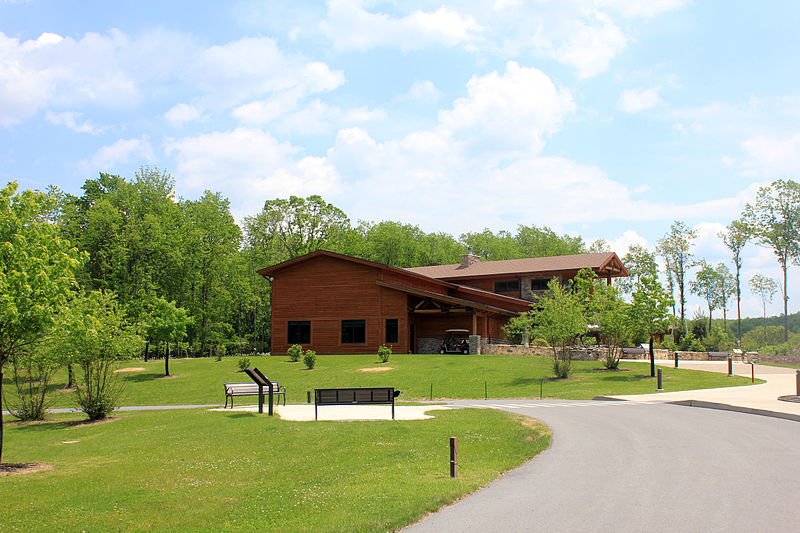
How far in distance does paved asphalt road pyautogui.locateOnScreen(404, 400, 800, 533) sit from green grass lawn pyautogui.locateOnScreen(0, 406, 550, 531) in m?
0.61

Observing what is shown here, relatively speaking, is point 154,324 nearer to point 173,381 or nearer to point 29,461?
point 173,381

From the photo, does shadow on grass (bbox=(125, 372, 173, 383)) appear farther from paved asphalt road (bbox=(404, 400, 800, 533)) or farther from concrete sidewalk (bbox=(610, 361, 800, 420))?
paved asphalt road (bbox=(404, 400, 800, 533))

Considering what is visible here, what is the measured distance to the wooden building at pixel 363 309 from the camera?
40.0 metres

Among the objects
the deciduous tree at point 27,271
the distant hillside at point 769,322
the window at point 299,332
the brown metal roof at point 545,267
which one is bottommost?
the distant hillside at point 769,322

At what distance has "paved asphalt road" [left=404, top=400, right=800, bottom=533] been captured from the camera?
6668mm

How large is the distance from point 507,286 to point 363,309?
1548 centimetres

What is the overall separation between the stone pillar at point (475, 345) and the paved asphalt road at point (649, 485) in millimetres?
22676

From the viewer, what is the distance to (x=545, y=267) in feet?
160

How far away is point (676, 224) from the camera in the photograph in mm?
70438

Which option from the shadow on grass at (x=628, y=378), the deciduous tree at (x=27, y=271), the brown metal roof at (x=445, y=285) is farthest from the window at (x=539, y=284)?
the deciduous tree at (x=27, y=271)

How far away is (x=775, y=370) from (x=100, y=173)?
2481 inches

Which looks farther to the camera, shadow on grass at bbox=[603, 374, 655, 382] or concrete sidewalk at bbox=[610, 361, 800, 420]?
shadow on grass at bbox=[603, 374, 655, 382]

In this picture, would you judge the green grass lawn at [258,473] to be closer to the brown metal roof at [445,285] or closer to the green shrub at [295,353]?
the green shrub at [295,353]

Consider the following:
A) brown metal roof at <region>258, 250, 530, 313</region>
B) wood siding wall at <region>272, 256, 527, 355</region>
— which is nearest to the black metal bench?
brown metal roof at <region>258, 250, 530, 313</region>
